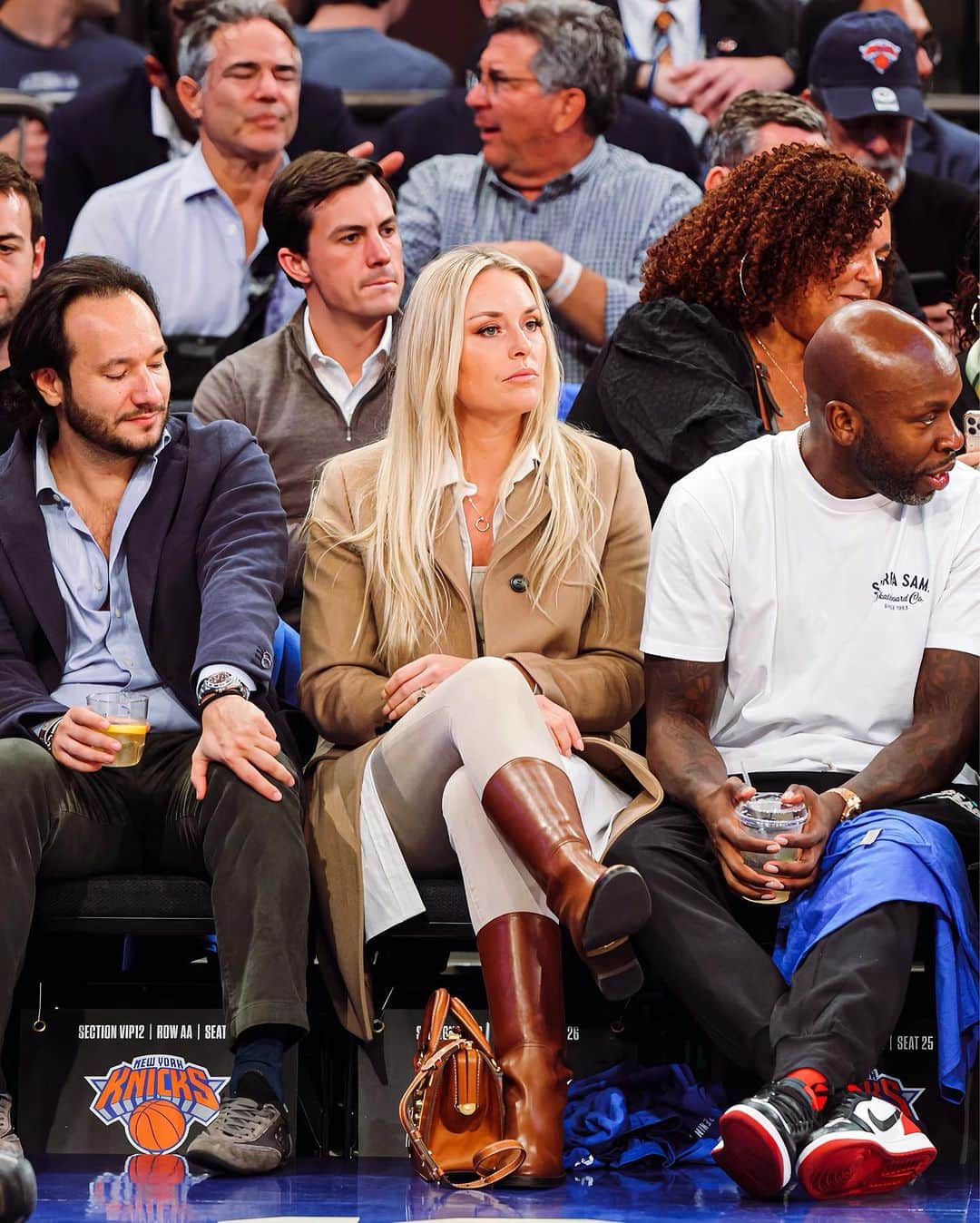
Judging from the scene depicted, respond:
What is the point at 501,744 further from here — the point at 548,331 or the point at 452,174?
the point at 452,174

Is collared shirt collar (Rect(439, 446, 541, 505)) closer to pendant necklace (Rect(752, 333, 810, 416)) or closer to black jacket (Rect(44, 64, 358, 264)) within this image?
pendant necklace (Rect(752, 333, 810, 416))

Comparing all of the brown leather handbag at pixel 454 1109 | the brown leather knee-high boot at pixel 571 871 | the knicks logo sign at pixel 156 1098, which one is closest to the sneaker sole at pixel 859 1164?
the brown leather knee-high boot at pixel 571 871

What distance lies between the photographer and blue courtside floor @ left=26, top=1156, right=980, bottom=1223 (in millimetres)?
2270

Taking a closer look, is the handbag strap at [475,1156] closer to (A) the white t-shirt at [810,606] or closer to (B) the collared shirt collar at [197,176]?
(A) the white t-shirt at [810,606]

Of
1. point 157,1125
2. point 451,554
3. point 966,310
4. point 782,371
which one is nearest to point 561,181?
point 966,310

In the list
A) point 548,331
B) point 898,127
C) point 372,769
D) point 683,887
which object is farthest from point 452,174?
point 683,887

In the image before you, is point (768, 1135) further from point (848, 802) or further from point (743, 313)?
point (743, 313)

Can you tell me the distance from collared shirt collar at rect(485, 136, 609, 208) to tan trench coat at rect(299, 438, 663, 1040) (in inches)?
63.3

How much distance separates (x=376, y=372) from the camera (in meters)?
4.04

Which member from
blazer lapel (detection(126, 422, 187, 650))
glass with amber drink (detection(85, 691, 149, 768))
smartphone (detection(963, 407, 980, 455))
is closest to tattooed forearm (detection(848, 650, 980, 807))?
smartphone (detection(963, 407, 980, 455))

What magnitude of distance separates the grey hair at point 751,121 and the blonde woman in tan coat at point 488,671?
153cm

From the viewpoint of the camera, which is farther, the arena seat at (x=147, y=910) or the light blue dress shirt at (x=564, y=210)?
the light blue dress shirt at (x=564, y=210)

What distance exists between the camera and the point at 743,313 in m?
3.66

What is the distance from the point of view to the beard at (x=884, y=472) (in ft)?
9.51
